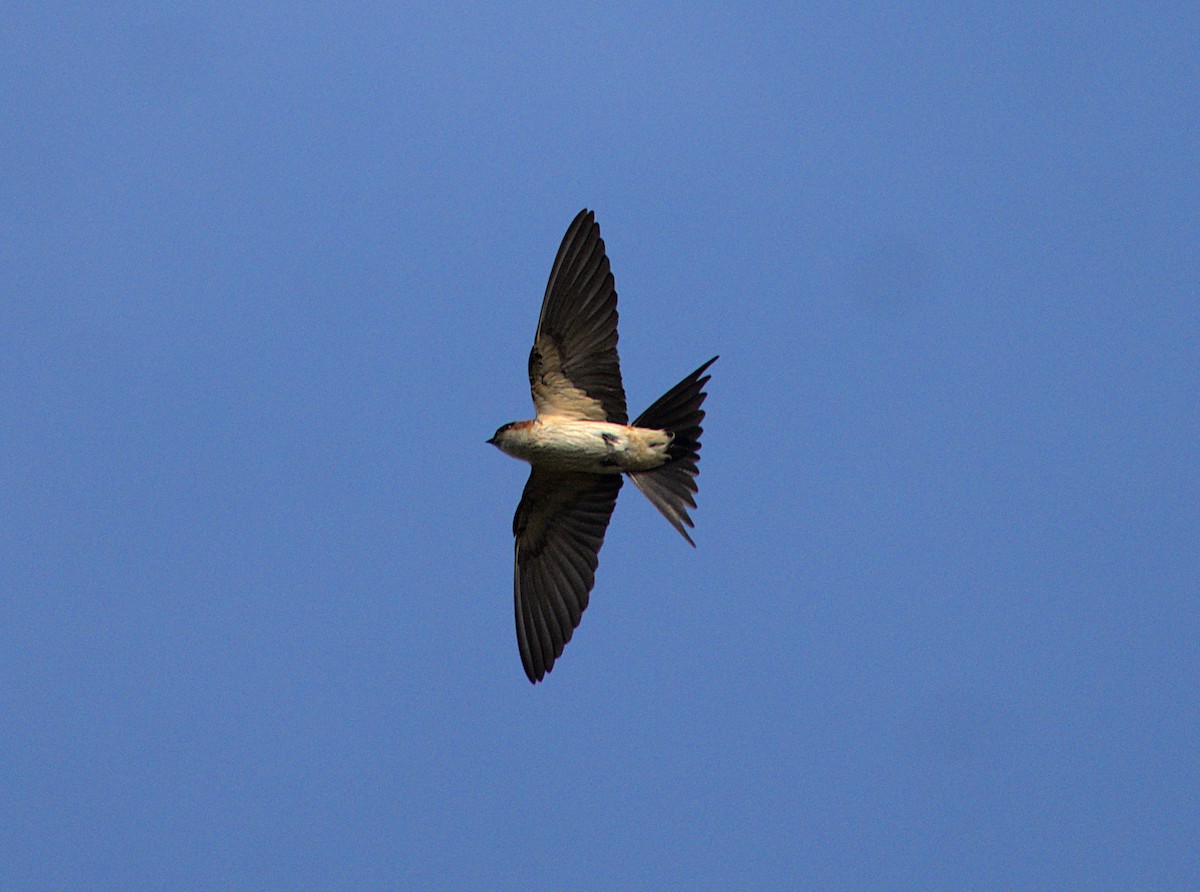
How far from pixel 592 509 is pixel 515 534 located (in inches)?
12.8

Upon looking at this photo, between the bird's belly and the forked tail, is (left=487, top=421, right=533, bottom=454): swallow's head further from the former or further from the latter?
the forked tail

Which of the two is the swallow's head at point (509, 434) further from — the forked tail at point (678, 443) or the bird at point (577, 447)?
the forked tail at point (678, 443)

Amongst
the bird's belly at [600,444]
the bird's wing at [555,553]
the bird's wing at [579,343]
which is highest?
the bird's wing at [579,343]

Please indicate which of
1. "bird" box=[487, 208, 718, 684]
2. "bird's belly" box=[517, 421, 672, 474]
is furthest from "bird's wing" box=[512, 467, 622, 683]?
"bird's belly" box=[517, 421, 672, 474]

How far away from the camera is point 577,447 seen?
222 inches

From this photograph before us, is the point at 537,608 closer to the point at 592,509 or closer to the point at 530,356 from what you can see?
the point at 592,509

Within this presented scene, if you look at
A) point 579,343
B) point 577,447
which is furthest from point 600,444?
point 579,343

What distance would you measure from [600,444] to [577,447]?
0.08 metres

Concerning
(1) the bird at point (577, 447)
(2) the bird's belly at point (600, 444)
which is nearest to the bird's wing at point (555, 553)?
(1) the bird at point (577, 447)

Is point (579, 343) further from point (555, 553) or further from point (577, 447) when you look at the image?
point (555, 553)

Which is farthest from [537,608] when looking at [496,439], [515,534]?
[496,439]

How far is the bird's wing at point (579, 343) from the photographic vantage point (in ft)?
18.8

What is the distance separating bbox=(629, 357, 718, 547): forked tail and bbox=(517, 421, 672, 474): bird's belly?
0.03 m

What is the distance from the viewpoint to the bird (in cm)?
559
